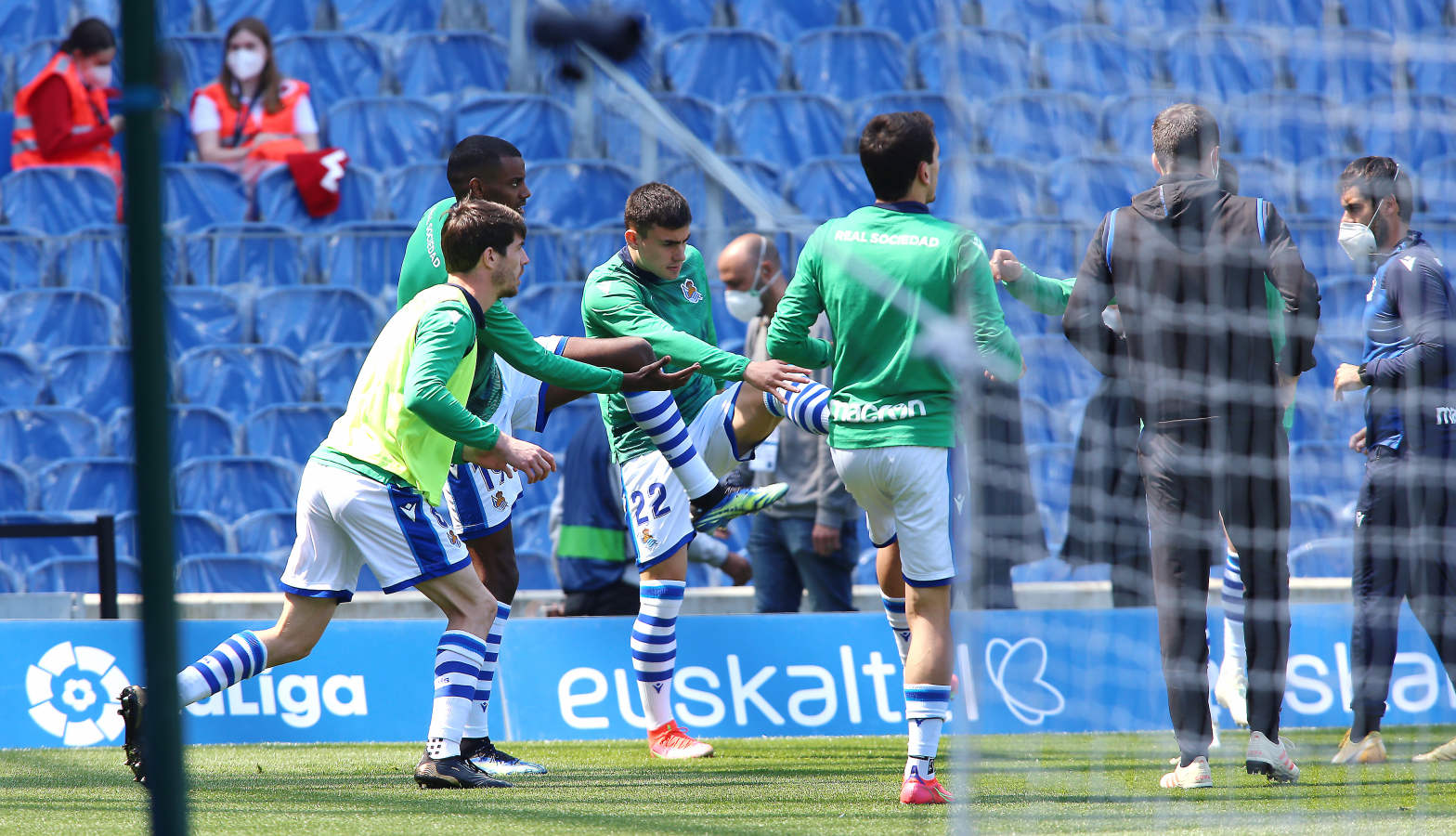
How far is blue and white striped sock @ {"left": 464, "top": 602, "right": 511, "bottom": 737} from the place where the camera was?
456cm

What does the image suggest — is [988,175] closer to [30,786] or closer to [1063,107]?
[1063,107]

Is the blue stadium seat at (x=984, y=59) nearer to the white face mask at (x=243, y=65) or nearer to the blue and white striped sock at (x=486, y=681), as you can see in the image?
the blue and white striped sock at (x=486, y=681)

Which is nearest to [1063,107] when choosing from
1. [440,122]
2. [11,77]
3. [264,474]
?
[264,474]

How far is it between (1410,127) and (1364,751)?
2437mm

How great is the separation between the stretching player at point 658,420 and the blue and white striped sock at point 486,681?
52 cm

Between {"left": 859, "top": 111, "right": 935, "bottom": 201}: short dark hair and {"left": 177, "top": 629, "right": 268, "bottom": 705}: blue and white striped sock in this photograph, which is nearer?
{"left": 177, "top": 629, "right": 268, "bottom": 705}: blue and white striped sock

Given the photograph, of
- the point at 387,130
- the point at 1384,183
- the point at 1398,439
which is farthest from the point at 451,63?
the point at 1398,439

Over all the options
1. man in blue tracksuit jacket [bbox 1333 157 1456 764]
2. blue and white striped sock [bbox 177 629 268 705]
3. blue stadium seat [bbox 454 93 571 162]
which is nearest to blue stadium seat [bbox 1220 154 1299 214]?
man in blue tracksuit jacket [bbox 1333 157 1456 764]

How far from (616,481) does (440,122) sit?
4.23 m

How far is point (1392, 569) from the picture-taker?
4.89m

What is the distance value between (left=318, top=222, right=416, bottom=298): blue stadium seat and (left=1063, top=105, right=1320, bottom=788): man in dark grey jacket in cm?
562

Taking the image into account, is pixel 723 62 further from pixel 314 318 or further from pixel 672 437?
pixel 672 437

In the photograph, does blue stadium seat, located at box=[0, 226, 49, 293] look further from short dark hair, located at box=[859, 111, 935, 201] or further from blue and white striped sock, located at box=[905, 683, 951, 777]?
blue and white striped sock, located at box=[905, 683, 951, 777]

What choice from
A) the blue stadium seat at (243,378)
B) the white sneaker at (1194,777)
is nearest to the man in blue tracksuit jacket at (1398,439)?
the white sneaker at (1194,777)
